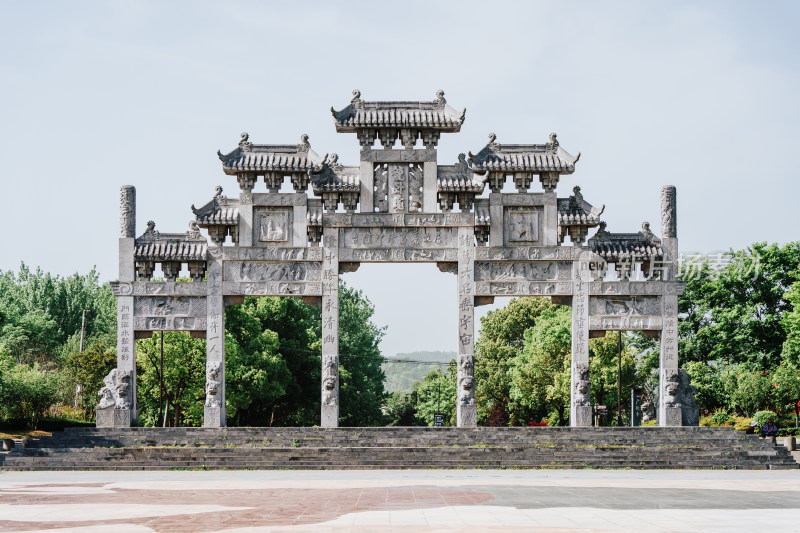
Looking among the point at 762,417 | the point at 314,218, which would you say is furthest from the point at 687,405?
the point at 314,218

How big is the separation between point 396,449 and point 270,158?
10.7 metres

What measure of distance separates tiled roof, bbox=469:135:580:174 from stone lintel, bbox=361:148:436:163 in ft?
4.66

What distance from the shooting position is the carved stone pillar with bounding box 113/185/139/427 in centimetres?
2875

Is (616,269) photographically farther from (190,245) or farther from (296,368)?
(296,368)

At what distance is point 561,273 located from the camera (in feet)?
96.0

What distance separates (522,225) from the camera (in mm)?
29453

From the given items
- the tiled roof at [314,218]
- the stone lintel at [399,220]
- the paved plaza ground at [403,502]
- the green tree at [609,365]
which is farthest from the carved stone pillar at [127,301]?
the green tree at [609,365]

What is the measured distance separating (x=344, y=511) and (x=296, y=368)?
3820cm

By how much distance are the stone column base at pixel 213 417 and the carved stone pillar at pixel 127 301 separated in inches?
90.0

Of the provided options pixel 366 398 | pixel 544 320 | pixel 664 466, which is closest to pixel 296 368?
pixel 366 398

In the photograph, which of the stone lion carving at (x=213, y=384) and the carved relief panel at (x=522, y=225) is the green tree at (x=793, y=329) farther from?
the stone lion carving at (x=213, y=384)

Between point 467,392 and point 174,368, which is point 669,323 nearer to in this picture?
point 467,392

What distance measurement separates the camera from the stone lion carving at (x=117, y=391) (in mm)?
28109

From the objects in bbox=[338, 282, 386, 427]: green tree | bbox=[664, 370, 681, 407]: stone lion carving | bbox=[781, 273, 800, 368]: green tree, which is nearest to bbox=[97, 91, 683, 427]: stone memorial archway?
bbox=[664, 370, 681, 407]: stone lion carving
